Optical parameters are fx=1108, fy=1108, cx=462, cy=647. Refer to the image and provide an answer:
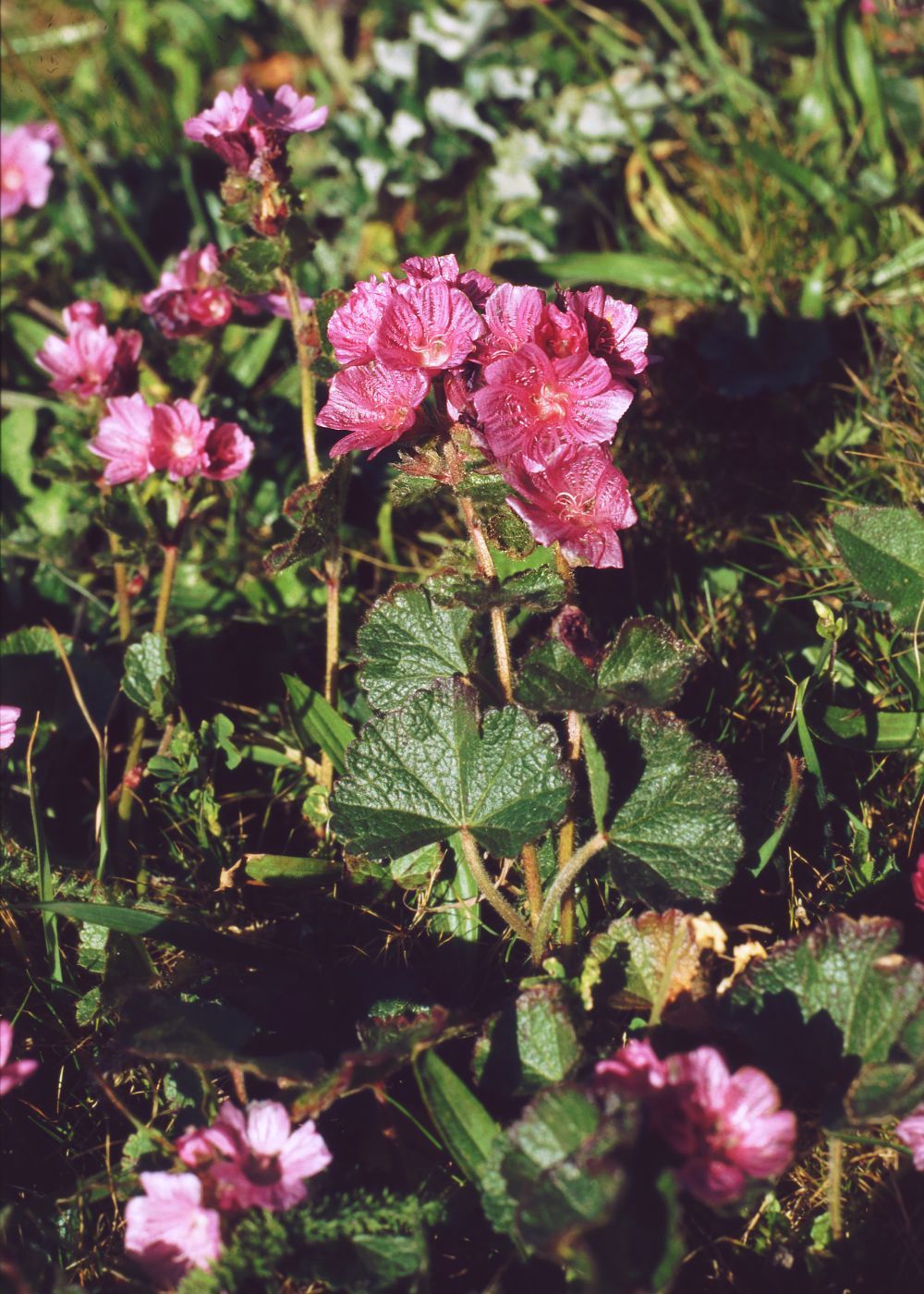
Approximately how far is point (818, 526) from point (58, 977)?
5.95 ft

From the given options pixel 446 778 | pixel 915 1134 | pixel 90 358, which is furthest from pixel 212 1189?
pixel 90 358

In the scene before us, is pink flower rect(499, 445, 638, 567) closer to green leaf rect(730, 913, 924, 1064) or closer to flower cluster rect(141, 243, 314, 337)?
green leaf rect(730, 913, 924, 1064)

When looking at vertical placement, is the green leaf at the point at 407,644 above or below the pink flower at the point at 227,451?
below

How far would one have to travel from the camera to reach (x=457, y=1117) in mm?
1599

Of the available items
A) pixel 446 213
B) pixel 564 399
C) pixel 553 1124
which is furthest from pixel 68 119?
pixel 553 1124

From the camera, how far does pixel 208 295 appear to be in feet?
8.16

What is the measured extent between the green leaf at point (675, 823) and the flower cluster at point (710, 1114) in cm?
28

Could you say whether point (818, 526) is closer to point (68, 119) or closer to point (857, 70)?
point (857, 70)

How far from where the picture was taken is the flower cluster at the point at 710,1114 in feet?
4.56

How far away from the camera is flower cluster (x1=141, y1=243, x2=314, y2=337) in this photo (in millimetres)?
2465

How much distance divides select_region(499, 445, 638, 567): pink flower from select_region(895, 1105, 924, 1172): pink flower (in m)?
0.88

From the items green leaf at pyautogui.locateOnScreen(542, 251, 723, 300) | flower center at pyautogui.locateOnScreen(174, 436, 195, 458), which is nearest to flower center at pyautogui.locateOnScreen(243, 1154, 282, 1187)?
flower center at pyautogui.locateOnScreen(174, 436, 195, 458)

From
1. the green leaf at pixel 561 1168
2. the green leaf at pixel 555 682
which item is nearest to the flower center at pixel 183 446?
the green leaf at pixel 555 682

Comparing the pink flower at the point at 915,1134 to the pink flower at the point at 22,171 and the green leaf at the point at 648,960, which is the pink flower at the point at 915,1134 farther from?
the pink flower at the point at 22,171
